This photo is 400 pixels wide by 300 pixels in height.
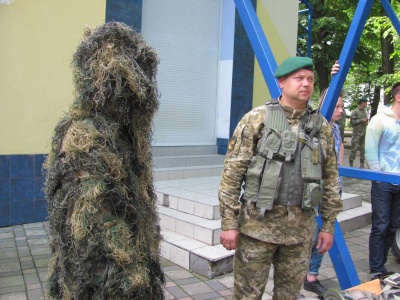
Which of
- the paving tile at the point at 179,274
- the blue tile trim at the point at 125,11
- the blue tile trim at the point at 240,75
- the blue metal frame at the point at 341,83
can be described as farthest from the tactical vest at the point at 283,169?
the blue tile trim at the point at 240,75

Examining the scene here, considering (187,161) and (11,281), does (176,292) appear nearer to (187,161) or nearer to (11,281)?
(11,281)

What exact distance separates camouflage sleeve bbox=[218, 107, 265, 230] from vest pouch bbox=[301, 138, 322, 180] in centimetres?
28

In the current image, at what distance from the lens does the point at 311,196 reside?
7.68 ft

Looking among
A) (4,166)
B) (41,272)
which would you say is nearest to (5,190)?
(4,166)

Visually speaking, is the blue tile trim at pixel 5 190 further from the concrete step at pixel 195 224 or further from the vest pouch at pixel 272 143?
the vest pouch at pixel 272 143

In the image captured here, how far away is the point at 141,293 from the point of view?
1.94 m

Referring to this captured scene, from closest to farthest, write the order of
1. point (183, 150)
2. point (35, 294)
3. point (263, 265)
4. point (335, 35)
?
point (263, 265) → point (35, 294) → point (183, 150) → point (335, 35)

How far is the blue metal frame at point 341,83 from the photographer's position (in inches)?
124

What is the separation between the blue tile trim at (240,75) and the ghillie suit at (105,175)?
558cm

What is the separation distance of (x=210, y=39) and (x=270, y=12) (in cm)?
148

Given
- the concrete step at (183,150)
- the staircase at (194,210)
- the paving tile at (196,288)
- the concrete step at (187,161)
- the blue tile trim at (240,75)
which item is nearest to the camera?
the paving tile at (196,288)

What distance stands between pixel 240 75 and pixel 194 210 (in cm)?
354

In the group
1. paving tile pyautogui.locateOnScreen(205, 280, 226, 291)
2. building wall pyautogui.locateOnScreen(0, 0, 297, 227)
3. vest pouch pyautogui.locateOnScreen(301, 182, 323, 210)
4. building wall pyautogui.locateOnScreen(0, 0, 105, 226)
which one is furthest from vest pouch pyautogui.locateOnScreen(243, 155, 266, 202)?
building wall pyautogui.locateOnScreen(0, 0, 105, 226)

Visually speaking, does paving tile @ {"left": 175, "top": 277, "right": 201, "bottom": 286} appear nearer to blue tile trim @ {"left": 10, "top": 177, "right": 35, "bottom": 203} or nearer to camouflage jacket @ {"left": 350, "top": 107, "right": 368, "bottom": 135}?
blue tile trim @ {"left": 10, "top": 177, "right": 35, "bottom": 203}
